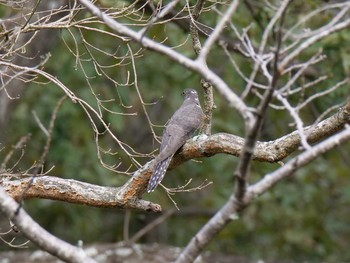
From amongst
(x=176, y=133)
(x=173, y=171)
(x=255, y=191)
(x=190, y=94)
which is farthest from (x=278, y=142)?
(x=173, y=171)

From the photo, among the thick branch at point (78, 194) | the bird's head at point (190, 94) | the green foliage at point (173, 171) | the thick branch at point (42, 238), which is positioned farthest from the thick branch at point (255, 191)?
the green foliage at point (173, 171)

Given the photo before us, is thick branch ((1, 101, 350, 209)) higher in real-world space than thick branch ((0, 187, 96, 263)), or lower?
lower

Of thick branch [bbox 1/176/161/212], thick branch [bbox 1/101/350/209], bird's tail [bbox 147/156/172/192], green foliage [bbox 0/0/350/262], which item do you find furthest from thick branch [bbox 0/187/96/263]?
green foliage [bbox 0/0/350/262]

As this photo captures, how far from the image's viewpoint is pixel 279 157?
191 inches

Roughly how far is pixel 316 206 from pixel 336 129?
23.3 feet

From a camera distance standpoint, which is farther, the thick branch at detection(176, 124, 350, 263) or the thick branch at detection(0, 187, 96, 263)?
the thick branch at detection(0, 187, 96, 263)

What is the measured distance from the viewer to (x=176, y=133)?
5.91 metres

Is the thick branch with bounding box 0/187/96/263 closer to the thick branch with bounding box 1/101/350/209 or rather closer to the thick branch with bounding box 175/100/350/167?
the thick branch with bounding box 1/101/350/209

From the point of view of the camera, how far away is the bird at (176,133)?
17.1ft

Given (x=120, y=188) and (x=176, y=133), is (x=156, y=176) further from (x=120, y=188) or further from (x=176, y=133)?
(x=176, y=133)

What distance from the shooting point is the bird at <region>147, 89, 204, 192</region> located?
5.21m

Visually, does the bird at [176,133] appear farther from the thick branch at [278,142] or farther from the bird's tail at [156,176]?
the thick branch at [278,142]

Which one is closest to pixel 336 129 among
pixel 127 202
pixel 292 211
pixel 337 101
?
pixel 127 202

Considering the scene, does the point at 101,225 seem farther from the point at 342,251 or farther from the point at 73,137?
the point at 342,251
